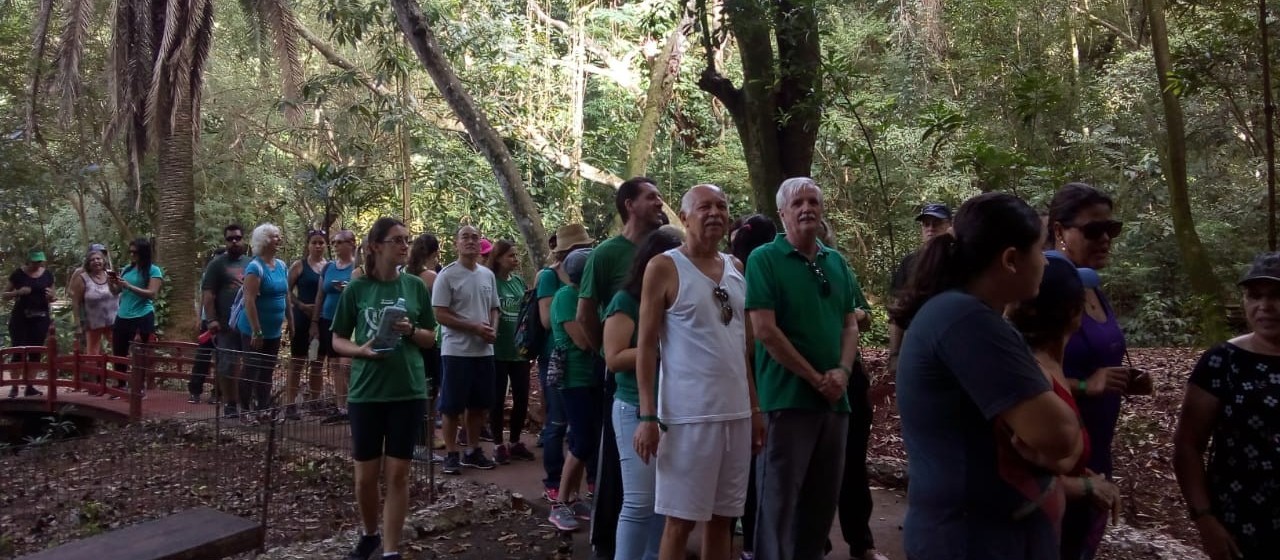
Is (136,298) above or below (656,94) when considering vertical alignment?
below

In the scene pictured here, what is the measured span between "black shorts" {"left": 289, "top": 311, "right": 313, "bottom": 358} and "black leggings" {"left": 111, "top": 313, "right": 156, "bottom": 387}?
3.02 metres

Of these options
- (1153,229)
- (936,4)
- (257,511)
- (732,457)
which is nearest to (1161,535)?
(732,457)

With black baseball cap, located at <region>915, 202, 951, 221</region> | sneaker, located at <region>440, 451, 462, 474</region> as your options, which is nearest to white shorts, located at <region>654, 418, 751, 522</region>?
black baseball cap, located at <region>915, 202, 951, 221</region>

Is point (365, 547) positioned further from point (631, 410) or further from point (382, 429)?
point (631, 410)

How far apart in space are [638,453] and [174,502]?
5582 millimetres

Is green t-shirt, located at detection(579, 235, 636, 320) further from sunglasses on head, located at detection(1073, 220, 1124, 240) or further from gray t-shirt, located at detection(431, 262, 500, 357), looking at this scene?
gray t-shirt, located at detection(431, 262, 500, 357)

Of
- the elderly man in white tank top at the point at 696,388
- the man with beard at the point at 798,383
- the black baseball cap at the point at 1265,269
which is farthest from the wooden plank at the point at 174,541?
the black baseball cap at the point at 1265,269

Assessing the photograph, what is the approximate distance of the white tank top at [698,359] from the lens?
3775 mm

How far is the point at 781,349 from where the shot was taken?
160 inches

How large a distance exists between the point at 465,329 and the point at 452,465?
117cm

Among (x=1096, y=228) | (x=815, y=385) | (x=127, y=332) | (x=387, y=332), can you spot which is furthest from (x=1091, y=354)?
(x=127, y=332)

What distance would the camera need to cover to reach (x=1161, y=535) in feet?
18.9

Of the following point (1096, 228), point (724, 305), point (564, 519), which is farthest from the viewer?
point (564, 519)

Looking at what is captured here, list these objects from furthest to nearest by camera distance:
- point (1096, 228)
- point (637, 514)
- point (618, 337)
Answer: point (618, 337), point (637, 514), point (1096, 228)
